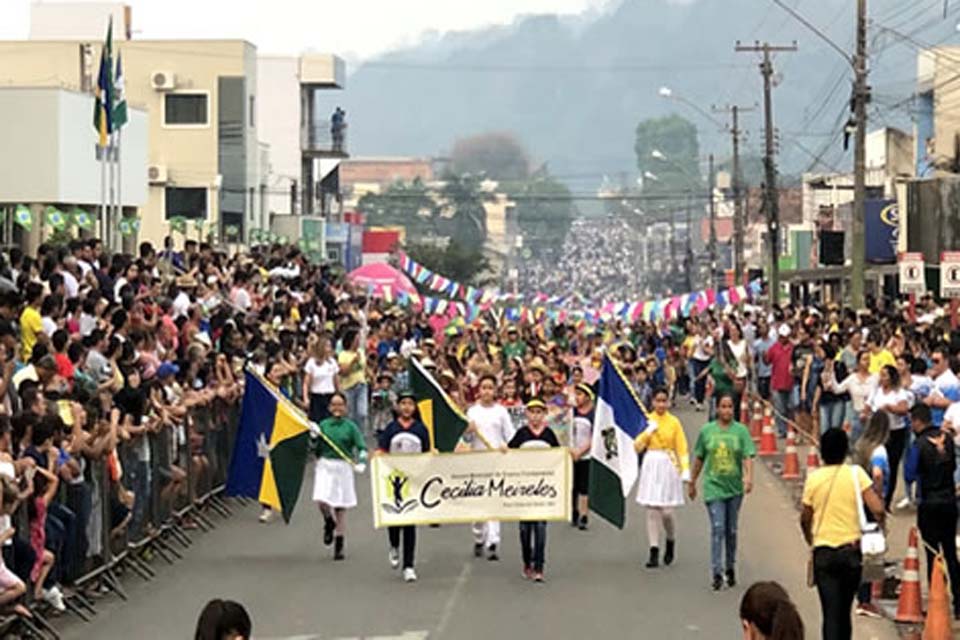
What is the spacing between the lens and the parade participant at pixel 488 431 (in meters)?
21.8

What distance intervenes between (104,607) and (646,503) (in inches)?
189

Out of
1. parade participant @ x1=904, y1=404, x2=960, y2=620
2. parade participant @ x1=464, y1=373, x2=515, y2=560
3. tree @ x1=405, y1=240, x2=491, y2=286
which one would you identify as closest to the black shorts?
parade participant @ x1=464, y1=373, x2=515, y2=560

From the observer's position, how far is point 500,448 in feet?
69.3

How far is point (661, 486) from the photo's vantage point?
20.8 meters

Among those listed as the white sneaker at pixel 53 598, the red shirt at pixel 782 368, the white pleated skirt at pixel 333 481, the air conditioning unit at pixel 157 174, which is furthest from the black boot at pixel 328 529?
the air conditioning unit at pixel 157 174

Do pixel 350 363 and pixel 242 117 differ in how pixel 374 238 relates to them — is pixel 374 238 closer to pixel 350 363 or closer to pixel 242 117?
pixel 242 117

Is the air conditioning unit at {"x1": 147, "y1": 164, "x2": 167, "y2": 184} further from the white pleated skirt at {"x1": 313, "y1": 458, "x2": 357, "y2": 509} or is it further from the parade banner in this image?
the parade banner

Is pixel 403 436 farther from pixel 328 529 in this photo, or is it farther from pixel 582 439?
pixel 582 439

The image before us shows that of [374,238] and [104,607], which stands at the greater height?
[374,238]

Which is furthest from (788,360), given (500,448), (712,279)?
(712,279)

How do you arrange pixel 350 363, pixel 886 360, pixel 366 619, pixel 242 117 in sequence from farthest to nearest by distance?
pixel 242 117, pixel 350 363, pixel 886 360, pixel 366 619

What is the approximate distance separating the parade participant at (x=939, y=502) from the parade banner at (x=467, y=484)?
3983mm

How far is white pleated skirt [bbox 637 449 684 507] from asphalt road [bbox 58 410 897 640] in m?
0.60

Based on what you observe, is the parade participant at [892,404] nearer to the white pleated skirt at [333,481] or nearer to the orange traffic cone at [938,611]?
the white pleated skirt at [333,481]
